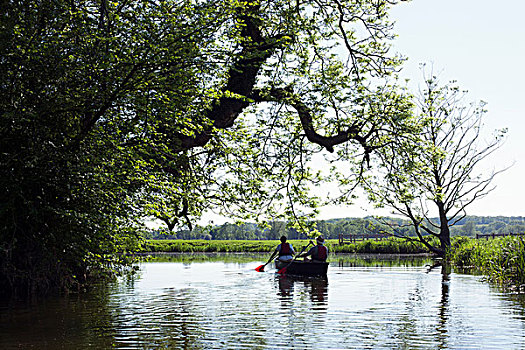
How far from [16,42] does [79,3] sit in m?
2.56

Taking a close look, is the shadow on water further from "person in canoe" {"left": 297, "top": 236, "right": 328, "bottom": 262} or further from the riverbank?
the riverbank

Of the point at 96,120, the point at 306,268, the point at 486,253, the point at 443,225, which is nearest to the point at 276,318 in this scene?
the point at 96,120

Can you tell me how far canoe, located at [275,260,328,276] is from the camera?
2131 cm

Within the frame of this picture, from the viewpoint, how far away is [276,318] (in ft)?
36.1

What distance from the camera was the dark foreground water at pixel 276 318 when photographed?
8.55 meters

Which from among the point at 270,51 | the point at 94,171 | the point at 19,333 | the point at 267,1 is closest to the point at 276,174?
the point at 270,51

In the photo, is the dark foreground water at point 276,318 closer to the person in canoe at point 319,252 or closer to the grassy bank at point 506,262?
the grassy bank at point 506,262

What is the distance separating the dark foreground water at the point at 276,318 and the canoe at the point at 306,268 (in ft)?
10.9

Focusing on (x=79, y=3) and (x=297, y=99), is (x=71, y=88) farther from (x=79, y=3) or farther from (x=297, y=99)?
(x=297, y=99)

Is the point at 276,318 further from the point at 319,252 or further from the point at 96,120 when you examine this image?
the point at 319,252

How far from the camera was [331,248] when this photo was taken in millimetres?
52844

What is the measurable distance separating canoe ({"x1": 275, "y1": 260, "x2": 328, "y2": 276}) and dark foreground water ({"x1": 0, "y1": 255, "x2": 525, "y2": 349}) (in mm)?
3327

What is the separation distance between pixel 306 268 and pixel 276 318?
11062 millimetres

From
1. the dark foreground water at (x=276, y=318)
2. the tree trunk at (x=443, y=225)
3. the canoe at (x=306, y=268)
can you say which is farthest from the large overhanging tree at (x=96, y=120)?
the tree trunk at (x=443, y=225)
